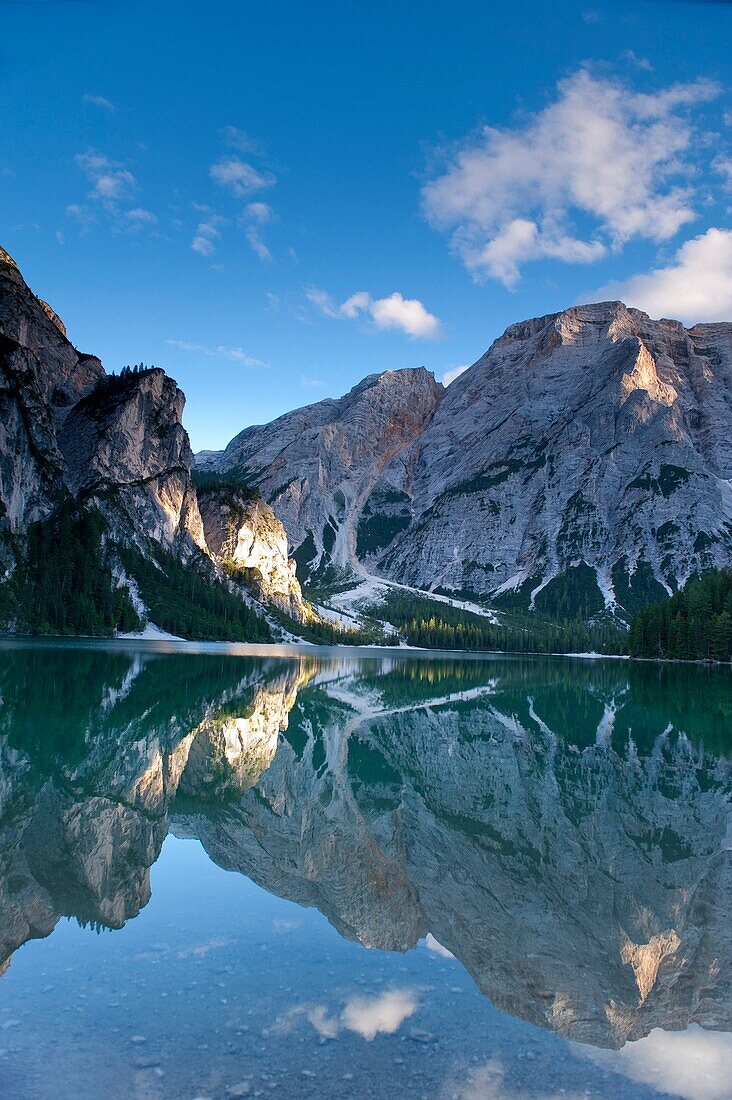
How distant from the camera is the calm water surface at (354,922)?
7.69 metres

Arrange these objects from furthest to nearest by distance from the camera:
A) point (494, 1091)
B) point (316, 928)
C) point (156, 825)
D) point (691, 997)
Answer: point (156, 825) < point (316, 928) < point (691, 997) < point (494, 1091)

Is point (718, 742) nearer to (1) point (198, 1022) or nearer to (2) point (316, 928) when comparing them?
(2) point (316, 928)

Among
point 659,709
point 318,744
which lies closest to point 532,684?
point 659,709

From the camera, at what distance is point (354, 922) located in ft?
39.8

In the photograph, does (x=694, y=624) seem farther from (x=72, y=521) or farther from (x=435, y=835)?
(x=72, y=521)

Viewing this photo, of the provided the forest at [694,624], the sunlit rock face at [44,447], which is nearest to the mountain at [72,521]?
the sunlit rock face at [44,447]

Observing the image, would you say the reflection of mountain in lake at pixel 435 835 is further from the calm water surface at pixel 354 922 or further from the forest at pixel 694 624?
the forest at pixel 694 624

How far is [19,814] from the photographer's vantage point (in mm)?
15648

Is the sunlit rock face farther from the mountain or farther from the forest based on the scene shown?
the forest

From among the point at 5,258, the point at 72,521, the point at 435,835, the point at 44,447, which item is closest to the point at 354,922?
the point at 435,835

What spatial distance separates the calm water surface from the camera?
303 inches

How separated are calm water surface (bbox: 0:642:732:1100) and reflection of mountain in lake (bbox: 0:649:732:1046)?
3.1 inches

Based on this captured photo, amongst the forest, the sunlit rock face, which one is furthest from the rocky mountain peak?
the forest

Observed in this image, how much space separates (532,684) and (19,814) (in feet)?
216
